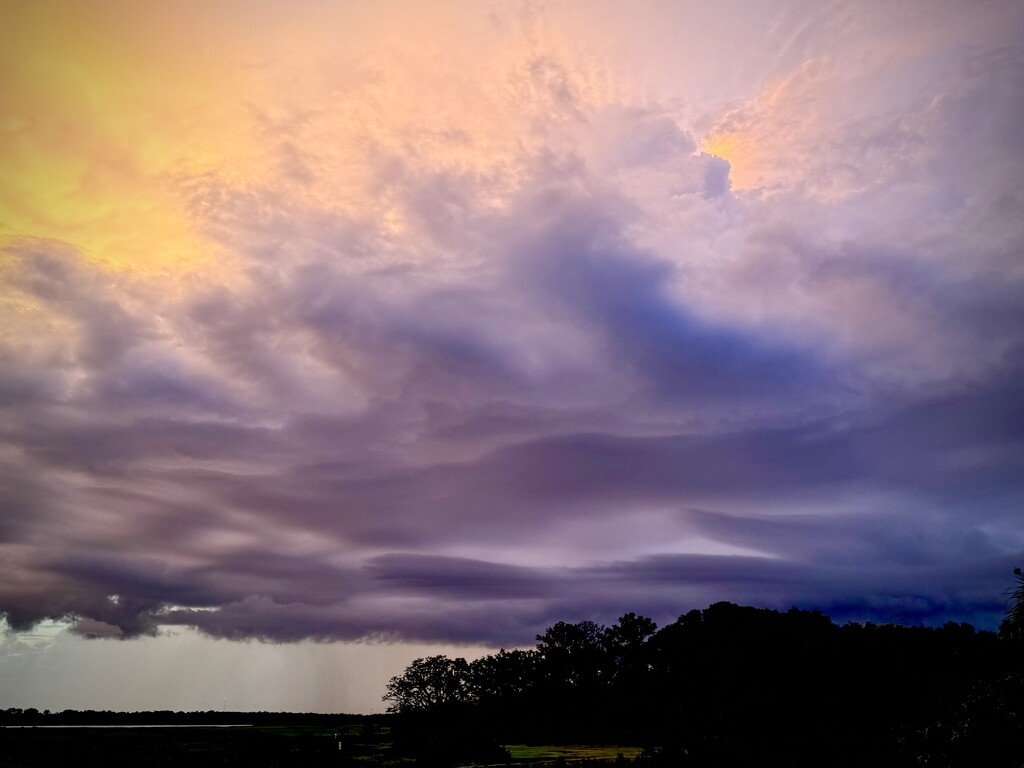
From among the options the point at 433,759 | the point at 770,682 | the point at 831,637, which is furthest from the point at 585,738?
the point at 433,759

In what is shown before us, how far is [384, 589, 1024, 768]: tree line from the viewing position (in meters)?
34.2

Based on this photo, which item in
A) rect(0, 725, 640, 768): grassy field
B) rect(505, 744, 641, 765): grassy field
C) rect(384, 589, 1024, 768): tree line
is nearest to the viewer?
rect(384, 589, 1024, 768): tree line

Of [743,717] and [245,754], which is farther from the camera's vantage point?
[743,717]

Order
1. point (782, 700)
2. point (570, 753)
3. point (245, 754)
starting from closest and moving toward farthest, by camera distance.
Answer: point (245, 754) < point (570, 753) < point (782, 700)

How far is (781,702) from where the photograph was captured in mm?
115875

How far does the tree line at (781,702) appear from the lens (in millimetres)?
34156

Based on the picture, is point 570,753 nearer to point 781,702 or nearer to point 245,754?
point 781,702

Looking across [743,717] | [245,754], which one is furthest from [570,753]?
[245,754]

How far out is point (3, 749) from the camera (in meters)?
116

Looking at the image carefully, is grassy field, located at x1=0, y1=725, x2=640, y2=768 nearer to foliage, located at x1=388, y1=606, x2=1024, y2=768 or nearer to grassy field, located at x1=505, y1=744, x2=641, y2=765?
grassy field, located at x1=505, y1=744, x2=641, y2=765

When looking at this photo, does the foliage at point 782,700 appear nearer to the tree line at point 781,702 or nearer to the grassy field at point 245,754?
the tree line at point 781,702

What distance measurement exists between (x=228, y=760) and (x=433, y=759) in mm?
26367

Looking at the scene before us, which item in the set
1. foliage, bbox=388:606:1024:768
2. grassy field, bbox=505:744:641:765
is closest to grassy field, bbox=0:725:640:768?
grassy field, bbox=505:744:641:765

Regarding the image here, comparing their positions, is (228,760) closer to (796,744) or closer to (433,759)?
(433,759)
